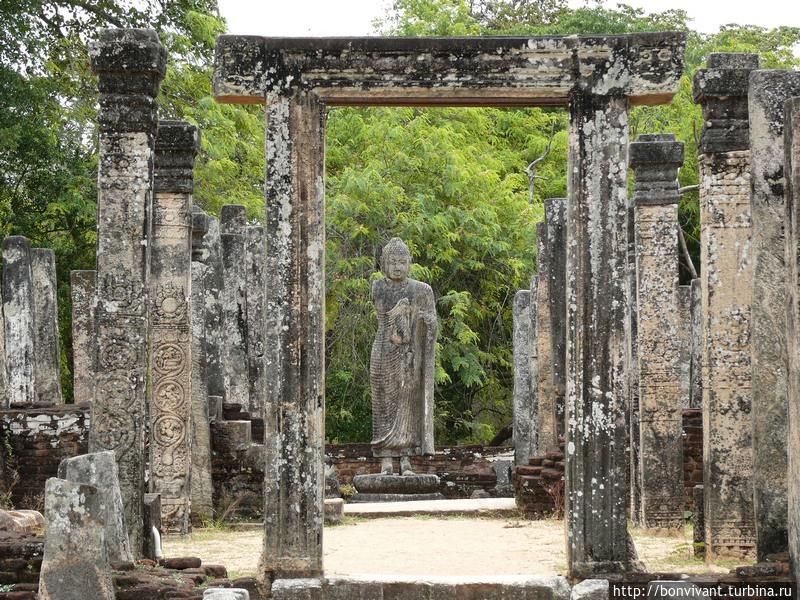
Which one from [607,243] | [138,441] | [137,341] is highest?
[607,243]

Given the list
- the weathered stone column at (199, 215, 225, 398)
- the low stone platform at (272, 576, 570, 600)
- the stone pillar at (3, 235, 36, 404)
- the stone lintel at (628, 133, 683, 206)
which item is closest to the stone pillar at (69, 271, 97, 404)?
the stone pillar at (3, 235, 36, 404)

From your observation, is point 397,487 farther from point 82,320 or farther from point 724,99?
point 724,99

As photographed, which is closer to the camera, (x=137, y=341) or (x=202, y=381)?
(x=137, y=341)

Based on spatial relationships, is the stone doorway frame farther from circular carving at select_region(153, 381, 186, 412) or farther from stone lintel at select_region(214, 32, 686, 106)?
circular carving at select_region(153, 381, 186, 412)

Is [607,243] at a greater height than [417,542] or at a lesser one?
greater

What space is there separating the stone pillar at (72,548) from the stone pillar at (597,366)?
3559 mm

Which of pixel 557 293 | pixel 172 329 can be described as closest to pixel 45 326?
pixel 172 329

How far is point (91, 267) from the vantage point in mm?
25203

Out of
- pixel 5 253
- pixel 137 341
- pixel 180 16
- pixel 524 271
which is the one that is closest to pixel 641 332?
pixel 137 341

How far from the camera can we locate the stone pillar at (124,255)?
10266 mm

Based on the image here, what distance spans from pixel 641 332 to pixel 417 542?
3.06 meters

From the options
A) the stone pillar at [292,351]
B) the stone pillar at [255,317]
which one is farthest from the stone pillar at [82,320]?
the stone pillar at [292,351]

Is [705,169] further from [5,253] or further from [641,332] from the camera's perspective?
[5,253]

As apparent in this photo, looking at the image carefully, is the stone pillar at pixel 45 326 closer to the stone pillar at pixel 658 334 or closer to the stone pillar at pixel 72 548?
the stone pillar at pixel 658 334
